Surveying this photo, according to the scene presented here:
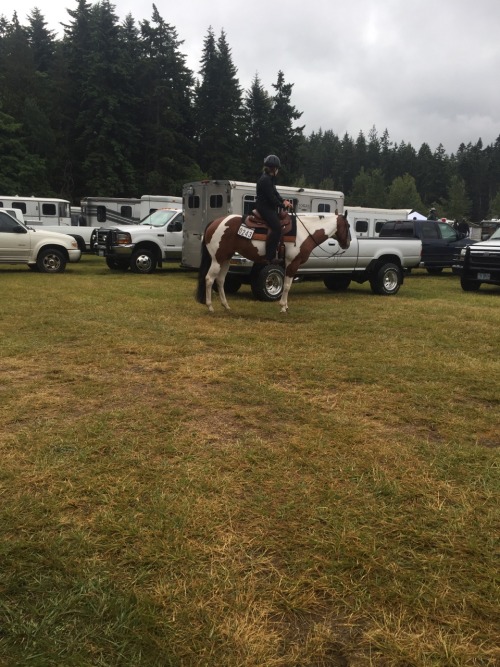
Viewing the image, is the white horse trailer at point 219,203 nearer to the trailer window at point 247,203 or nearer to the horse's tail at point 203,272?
the trailer window at point 247,203

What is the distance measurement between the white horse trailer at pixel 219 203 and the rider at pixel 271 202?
4.93m

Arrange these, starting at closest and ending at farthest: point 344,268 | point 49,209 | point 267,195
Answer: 1. point 267,195
2. point 344,268
3. point 49,209

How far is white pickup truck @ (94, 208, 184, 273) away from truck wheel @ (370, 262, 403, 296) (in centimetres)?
750

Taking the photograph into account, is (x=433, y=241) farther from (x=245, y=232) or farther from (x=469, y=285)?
(x=245, y=232)

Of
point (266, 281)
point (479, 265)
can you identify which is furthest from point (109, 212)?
point (479, 265)

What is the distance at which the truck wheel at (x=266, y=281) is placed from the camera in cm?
1115

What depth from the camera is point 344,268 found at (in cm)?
1273

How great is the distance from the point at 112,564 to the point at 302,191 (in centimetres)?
1464

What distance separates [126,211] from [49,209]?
5.92 meters

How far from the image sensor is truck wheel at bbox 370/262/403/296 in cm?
1297

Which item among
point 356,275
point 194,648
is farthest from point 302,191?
point 194,648

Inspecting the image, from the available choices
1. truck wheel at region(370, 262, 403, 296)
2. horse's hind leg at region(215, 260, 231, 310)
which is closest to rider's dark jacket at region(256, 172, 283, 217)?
horse's hind leg at region(215, 260, 231, 310)

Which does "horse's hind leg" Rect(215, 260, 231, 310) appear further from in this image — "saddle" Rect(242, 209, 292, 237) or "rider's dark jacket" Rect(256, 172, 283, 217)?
"rider's dark jacket" Rect(256, 172, 283, 217)

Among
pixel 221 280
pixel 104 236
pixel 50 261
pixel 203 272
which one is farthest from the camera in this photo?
pixel 104 236
